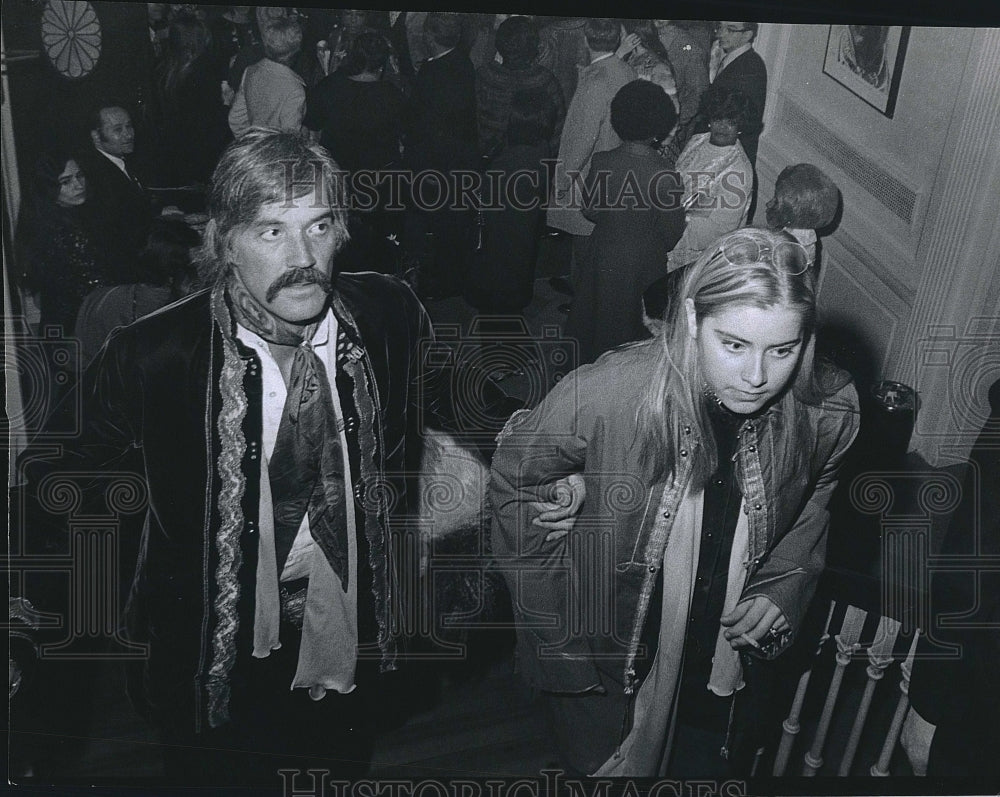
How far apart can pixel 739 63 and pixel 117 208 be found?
5.10ft

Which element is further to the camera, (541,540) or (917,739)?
(917,739)

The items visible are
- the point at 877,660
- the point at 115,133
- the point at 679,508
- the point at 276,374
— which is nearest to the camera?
the point at 115,133

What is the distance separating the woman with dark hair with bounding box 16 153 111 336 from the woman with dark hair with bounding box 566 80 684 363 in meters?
1.19

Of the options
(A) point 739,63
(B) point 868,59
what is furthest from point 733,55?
(B) point 868,59

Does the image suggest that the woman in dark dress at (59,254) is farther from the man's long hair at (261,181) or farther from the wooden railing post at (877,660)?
the wooden railing post at (877,660)

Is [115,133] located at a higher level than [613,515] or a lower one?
higher

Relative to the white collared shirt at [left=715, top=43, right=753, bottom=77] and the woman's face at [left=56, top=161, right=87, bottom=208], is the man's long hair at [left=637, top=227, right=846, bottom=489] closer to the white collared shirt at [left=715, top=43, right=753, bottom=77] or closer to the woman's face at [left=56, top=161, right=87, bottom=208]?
the white collared shirt at [left=715, top=43, right=753, bottom=77]

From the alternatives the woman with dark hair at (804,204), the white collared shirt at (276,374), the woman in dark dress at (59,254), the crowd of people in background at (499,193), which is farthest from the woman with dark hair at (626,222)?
the woman in dark dress at (59,254)

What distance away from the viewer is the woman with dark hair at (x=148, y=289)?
2828 millimetres

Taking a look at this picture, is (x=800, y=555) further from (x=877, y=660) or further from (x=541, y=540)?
(x=541, y=540)

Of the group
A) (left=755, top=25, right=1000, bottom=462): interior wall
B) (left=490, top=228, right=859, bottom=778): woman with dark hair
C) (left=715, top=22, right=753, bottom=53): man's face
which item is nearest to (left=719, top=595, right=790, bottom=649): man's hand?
(left=490, top=228, right=859, bottom=778): woman with dark hair

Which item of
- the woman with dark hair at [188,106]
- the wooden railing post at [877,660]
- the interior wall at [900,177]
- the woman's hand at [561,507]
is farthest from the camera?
the wooden railing post at [877,660]

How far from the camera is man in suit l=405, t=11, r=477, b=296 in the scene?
2.81m

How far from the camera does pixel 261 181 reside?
2.82m
